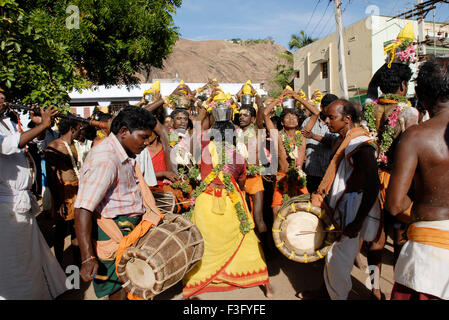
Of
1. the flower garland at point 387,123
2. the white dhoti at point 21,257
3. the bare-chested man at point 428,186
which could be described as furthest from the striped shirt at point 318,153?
the white dhoti at point 21,257

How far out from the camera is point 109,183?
242 cm

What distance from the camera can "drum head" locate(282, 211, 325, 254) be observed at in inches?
120

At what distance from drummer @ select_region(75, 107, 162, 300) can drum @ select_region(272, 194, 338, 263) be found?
1.48 meters

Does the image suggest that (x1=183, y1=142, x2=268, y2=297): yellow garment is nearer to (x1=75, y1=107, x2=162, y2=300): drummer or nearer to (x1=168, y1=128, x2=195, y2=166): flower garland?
(x1=75, y1=107, x2=162, y2=300): drummer

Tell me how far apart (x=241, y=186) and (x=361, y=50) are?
20621 millimetres

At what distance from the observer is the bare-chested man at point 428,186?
185 centimetres

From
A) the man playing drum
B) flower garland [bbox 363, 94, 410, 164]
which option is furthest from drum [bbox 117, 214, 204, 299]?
flower garland [bbox 363, 94, 410, 164]

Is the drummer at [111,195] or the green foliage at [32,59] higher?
the green foliage at [32,59]

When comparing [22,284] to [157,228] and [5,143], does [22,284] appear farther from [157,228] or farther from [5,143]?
[157,228]

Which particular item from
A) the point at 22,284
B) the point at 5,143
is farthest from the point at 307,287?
the point at 5,143

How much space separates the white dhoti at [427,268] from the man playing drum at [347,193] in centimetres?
83

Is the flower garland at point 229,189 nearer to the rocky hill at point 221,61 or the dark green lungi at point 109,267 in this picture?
the dark green lungi at point 109,267

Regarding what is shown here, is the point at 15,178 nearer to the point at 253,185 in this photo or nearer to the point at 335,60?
the point at 253,185

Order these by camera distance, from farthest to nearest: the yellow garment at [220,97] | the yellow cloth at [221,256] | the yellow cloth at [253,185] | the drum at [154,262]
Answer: the yellow garment at [220,97] < the yellow cloth at [253,185] < the yellow cloth at [221,256] < the drum at [154,262]
